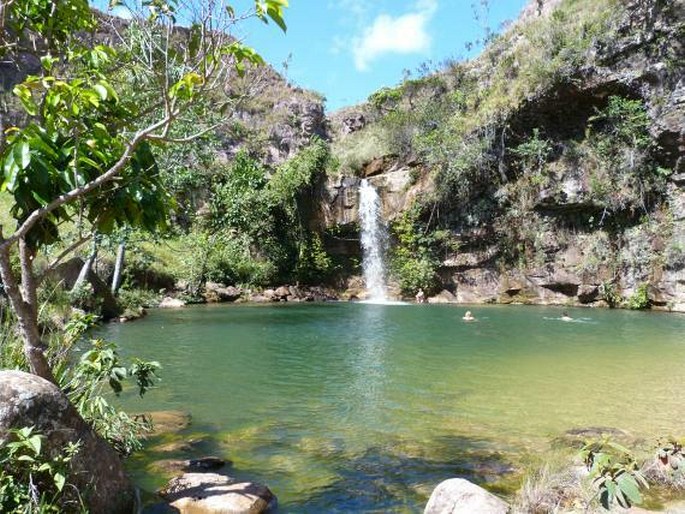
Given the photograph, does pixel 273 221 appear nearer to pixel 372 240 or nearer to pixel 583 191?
pixel 372 240

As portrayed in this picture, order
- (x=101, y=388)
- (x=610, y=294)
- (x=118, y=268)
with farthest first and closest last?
Answer: (x=610, y=294), (x=118, y=268), (x=101, y=388)

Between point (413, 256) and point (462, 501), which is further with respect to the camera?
point (413, 256)

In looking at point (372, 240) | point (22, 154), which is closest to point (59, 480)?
point (22, 154)

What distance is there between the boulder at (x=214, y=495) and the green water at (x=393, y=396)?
31cm

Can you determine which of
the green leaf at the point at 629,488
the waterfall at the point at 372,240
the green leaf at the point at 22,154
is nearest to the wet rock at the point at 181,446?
the green leaf at the point at 22,154

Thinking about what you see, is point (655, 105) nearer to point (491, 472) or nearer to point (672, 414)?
point (672, 414)

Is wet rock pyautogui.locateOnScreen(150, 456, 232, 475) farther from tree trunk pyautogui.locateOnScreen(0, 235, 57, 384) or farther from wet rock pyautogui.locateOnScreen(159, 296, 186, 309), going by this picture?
wet rock pyautogui.locateOnScreen(159, 296, 186, 309)

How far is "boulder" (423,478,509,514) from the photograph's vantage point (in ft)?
14.0

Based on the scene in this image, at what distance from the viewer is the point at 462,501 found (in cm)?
438

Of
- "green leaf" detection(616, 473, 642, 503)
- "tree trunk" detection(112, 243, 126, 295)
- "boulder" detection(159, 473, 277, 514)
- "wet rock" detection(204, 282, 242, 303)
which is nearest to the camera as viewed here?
"green leaf" detection(616, 473, 642, 503)

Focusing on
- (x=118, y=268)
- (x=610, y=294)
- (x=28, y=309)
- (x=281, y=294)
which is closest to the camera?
(x=28, y=309)

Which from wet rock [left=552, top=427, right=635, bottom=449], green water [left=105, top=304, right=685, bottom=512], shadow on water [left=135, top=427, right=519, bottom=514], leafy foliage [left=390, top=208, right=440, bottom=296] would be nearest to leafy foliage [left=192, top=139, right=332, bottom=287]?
leafy foliage [left=390, top=208, right=440, bottom=296]

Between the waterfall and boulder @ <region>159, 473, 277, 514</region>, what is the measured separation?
86.1ft

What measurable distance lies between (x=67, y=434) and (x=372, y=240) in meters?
28.3
